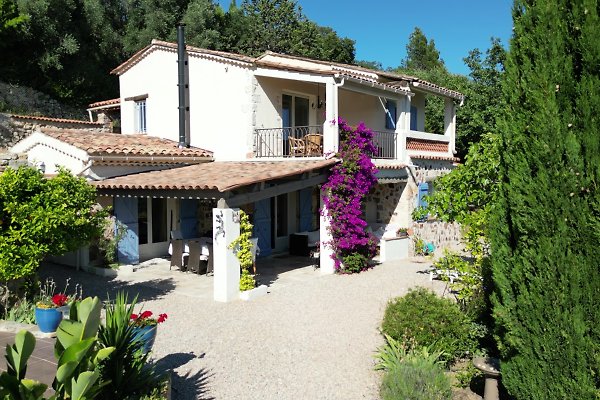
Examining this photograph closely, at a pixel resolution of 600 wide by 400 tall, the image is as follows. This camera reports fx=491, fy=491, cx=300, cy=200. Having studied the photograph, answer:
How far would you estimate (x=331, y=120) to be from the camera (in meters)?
13.0

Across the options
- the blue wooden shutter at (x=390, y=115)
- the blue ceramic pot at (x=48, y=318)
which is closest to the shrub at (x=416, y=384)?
the blue ceramic pot at (x=48, y=318)

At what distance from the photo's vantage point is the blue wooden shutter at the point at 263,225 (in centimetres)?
1523

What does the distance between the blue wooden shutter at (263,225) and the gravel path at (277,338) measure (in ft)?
10.8

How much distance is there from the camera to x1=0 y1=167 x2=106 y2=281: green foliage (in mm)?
7480

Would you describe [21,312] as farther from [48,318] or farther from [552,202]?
[552,202]

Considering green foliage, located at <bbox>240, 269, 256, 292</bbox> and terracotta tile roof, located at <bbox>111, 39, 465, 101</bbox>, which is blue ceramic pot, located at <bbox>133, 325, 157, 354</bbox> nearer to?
green foliage, located at <bbox>240, 269, 256, 292</bbox>

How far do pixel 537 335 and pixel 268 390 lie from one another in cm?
334

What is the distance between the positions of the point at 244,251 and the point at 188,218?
4.84 meters

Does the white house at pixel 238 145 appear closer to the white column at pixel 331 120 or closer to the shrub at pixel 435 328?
the white column at pixel 331 120

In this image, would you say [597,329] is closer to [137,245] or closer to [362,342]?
[362,342]

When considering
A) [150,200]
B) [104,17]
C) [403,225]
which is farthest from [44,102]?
[403,225]

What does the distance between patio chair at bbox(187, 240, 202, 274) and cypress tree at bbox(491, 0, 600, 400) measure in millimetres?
9514

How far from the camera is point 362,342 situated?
8.01m

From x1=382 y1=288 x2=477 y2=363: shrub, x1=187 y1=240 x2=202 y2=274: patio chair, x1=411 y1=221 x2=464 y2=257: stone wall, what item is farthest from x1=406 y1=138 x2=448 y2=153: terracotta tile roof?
x1=382 y1=288 x2=477 y2=363: shrub
